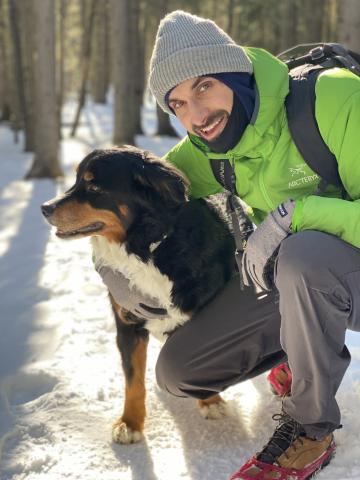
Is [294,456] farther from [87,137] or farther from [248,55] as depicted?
[87,137]

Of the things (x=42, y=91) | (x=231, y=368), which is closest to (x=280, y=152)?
(x=231, y=368)

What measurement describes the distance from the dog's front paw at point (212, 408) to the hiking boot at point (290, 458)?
1.97 ft

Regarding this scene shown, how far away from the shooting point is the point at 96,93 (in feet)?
84.1

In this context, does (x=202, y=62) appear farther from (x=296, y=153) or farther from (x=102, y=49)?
(x=102, y=49)

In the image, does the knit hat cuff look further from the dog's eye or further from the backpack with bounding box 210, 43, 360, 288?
the dog's eye

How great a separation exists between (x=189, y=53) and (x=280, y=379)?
5.60ft

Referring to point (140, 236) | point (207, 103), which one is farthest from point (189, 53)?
point (140, 236)

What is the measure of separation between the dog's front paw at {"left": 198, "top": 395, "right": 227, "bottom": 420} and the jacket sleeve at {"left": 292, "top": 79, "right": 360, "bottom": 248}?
1.16 metres

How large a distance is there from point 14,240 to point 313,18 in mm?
8584

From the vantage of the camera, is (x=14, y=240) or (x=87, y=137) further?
(x=87, y=137)

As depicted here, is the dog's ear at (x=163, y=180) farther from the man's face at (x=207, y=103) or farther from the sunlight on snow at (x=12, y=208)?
the sunlight on snow at (x=12, y=208)

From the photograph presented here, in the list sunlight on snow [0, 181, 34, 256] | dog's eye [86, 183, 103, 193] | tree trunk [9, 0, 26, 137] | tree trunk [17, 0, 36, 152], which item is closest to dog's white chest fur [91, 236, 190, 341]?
dog's eye [86, 183, 103, 193]

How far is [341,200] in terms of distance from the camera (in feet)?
6.70

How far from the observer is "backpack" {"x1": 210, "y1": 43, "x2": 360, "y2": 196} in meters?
2.20
